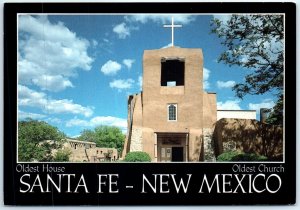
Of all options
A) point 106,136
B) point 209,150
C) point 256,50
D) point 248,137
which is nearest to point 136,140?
point 106,136

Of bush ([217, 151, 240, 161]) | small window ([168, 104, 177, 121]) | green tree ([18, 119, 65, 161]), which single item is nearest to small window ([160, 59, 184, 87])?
small window ([168, 104, 177, 121])

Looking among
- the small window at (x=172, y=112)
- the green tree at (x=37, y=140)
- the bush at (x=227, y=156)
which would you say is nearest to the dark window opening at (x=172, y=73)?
the small window at (x=172, y=112)

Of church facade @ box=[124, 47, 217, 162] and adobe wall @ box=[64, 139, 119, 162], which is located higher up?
church facade @ box=[124, 47, 217, 162]

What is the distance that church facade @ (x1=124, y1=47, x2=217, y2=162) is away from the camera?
714 cm

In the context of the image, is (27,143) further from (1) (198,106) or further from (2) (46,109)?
(1) (198,106)

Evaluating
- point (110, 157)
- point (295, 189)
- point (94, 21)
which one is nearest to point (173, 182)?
point (110, 157)

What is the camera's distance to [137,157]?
712cm

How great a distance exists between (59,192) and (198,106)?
1.49 meters

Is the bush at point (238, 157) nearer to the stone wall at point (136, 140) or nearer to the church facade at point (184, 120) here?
the church facade at point (184, 120)

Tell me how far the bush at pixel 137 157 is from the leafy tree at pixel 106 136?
0.31 ft

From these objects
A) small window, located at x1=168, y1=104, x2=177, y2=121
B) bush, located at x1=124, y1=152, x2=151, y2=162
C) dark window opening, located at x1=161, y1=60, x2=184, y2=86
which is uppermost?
dark window opening, located at x1=161, y1=60, x2=184, y2=86

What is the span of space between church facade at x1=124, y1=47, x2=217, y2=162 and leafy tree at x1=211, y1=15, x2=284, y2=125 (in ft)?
0.95

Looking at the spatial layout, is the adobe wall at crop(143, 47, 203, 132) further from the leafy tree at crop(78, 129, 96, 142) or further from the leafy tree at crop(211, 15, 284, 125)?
the leafy tree at crop(78, 129, 96, 142)

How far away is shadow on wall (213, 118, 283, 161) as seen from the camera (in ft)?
23.4
